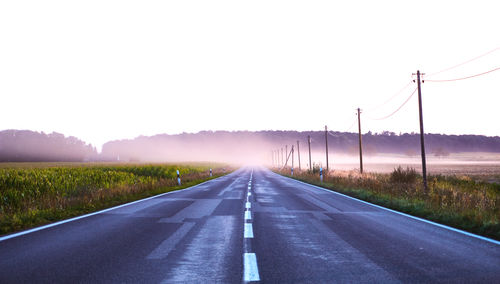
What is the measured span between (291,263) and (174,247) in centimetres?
209

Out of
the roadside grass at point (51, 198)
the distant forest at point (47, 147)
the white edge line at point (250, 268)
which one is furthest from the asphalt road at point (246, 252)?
the distant forest at point (47, 147)

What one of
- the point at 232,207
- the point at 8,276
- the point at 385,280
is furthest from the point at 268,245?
the point at 232,207

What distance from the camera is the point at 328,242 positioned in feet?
18.9

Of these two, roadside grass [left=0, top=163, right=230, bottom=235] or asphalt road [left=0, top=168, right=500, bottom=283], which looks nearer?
asphalt road [left=0, top=168, right=500, bottom=283]

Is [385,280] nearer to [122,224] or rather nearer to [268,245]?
[268,245]

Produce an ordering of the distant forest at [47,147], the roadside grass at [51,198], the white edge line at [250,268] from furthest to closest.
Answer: the distant forest at [47,147]
the roadside grass at [51,198]
the white edge line at [250,268]

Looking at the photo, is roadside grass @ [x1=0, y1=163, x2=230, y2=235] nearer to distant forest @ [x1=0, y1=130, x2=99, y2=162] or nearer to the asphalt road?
the asphalt road

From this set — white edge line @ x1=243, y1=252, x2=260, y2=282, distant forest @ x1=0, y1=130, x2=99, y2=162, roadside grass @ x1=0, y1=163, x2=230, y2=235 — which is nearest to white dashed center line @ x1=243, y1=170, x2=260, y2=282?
white edge line @ x1=243, y1=252, x2=260, y2=282

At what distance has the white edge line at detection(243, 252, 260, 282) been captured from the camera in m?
3.82

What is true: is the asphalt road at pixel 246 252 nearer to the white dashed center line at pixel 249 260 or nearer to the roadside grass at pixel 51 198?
the white dashed center line at pixel 249 260

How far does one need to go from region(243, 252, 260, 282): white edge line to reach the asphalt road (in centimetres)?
1

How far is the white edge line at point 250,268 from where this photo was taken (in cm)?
382

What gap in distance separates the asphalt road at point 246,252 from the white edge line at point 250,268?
0.04ft

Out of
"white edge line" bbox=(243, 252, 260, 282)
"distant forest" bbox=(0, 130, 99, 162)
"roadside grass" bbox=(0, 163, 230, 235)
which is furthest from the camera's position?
"distant forest" bbox=(0, 130, 99, 162)
